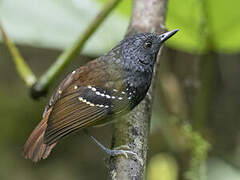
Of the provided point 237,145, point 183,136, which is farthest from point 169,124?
point 237,145

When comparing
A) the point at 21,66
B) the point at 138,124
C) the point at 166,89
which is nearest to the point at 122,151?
the point at 138,124

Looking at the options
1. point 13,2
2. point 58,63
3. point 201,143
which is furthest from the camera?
point 13,2

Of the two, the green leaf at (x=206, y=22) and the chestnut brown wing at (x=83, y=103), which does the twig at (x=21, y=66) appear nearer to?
the chestnut brown wing at (x=83, y=103)

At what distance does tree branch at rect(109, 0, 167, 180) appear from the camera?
6.86 feet

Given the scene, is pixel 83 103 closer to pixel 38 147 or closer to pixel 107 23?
pixel 38 147

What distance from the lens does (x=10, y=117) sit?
502 centimetres

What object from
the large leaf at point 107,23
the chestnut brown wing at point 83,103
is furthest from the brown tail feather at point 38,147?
the large leaf at point 107,23

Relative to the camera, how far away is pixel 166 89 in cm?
404

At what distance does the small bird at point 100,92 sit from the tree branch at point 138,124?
0.22 ft

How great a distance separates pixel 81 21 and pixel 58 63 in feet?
2.77

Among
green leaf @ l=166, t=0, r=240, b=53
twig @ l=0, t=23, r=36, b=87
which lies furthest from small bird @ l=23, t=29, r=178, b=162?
green leaf @ l=166, t=0, r=240, b=53

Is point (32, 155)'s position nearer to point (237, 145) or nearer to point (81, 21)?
point (81, 21)

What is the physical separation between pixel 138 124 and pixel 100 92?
1.20 feet

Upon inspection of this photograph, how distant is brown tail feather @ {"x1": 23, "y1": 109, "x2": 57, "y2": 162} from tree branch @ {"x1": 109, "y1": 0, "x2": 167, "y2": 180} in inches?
15.5
